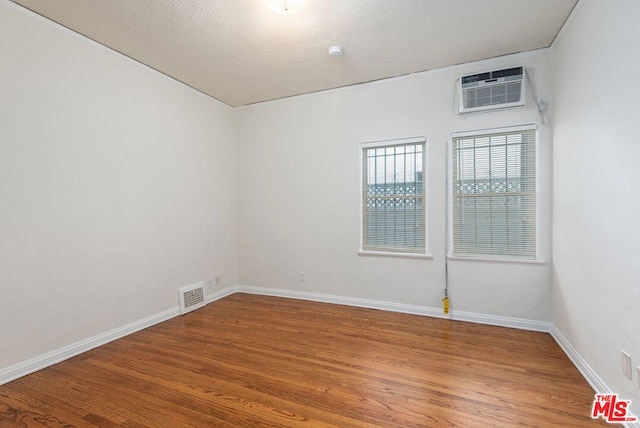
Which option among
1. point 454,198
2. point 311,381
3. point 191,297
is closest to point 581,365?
point 454,198

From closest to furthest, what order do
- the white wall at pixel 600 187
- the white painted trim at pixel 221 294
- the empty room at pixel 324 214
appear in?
the white wall at pixel 600 187 < the empty room at pixel 324 214 < the white painted trim at pixel 221 294

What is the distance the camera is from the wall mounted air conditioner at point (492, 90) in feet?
9.79

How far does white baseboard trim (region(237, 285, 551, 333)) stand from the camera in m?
3.04

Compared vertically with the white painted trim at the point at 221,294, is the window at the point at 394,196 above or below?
above

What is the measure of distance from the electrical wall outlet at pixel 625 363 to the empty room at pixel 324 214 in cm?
1

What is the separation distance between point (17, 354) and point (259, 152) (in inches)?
127

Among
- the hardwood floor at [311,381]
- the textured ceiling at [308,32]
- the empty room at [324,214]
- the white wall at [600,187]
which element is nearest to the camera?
the white wall at [600,187]

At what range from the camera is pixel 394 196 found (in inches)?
143

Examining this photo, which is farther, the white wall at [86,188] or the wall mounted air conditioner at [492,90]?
the wall mounted air conditioner at [492,90]

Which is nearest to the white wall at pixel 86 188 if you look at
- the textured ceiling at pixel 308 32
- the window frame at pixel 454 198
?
the textured ceiling at pixel 308 32

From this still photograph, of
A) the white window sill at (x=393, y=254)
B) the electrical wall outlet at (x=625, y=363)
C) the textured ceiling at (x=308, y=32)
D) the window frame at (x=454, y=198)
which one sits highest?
the textured ceiling at (x=308, y=32)

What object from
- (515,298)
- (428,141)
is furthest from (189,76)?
(515,298)

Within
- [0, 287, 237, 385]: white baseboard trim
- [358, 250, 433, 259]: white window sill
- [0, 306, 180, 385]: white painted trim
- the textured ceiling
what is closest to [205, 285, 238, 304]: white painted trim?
[0, 287, 237, 385]: white baseboard trim

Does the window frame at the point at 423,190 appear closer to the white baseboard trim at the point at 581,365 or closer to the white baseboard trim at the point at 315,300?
the white baseboard trim at the point at 315,300
